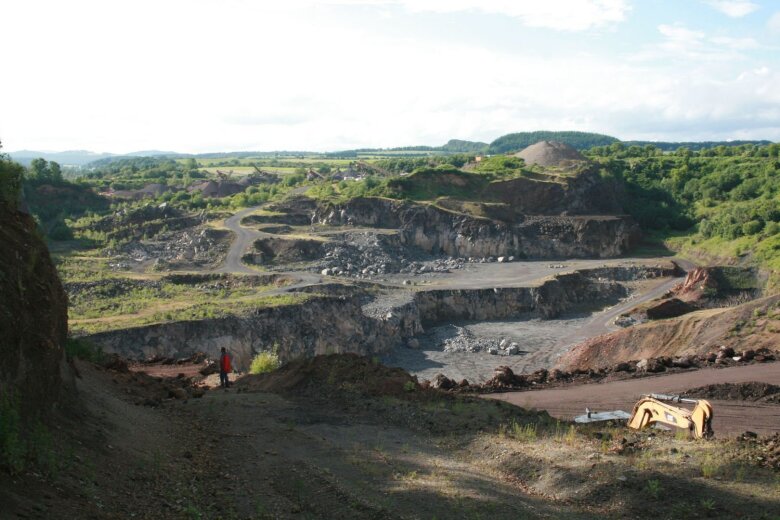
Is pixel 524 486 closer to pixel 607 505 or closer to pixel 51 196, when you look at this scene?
pixel 607 505

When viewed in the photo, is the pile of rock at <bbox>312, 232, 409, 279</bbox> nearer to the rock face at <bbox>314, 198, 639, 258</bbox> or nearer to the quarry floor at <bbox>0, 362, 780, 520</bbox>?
the rock face at <bbox>314, 198, 639, 258</bbox>

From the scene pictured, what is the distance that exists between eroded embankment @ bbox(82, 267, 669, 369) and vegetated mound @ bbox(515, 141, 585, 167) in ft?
112

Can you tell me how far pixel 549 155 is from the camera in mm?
90375

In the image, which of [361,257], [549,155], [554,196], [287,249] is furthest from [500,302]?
[549,155]

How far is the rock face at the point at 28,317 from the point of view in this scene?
395 inches

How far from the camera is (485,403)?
17.1 m

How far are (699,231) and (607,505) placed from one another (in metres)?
61.7

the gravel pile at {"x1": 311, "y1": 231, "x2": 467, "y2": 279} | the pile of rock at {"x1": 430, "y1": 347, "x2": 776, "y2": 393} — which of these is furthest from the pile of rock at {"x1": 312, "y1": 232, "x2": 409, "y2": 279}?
the pile of rock at {"x1": 430, "y1": 347, "x2": 776, "y2": 393}

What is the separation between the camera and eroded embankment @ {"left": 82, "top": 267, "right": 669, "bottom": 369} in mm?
32969

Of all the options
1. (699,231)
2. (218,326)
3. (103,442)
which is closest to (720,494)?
(103,442)

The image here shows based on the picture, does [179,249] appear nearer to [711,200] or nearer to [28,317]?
[28,317]

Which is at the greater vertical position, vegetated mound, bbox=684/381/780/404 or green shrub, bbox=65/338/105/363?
green shrub, bbox=65/338/105/363

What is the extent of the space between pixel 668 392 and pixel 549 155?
2773 inches

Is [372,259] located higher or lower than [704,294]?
higher
